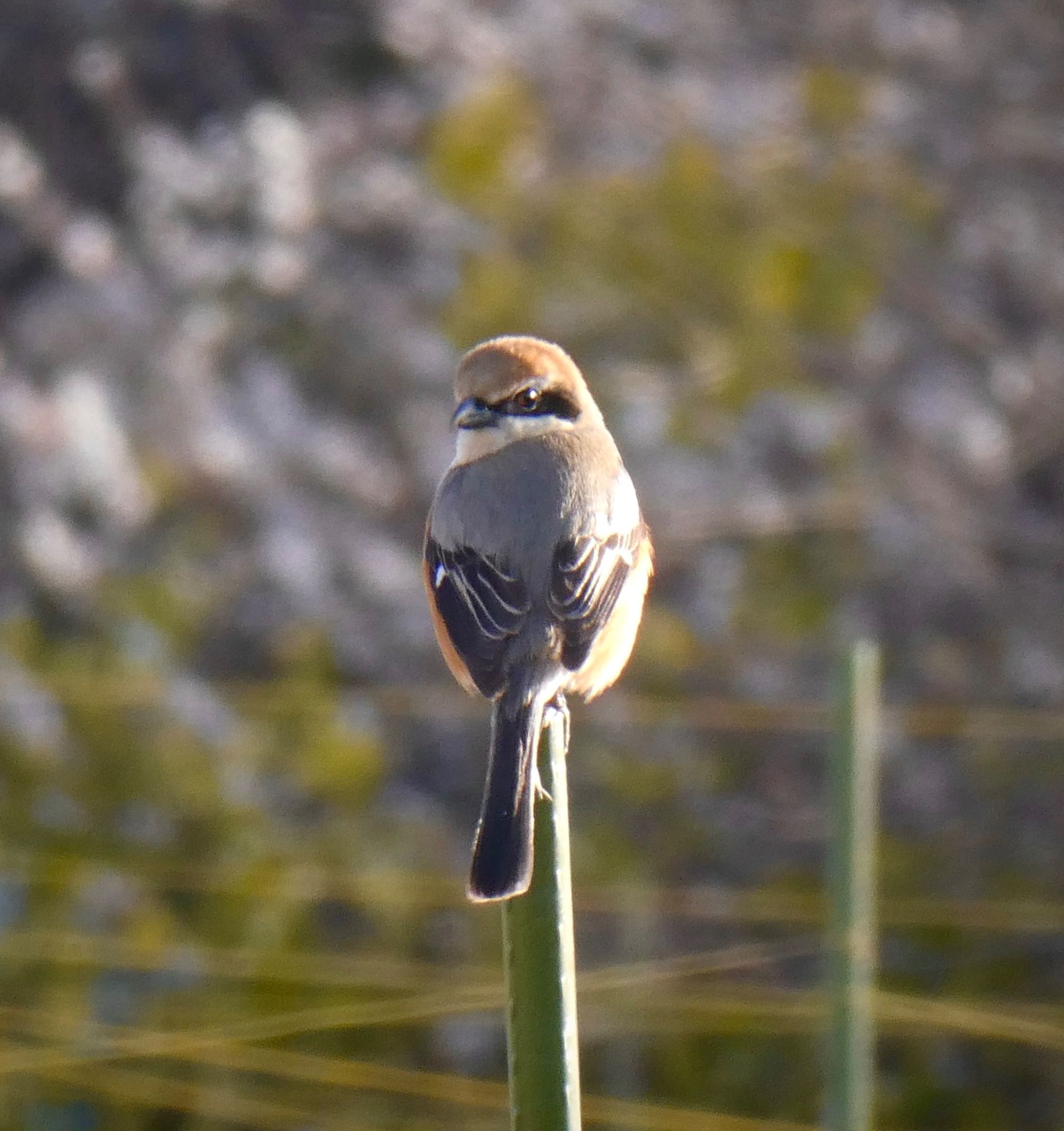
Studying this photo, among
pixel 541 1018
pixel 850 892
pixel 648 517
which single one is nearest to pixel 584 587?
pixel 850 892

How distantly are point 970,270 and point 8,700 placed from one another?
3023mm

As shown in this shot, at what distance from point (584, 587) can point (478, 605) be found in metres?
0.17

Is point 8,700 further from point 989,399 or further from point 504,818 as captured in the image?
point 504,818

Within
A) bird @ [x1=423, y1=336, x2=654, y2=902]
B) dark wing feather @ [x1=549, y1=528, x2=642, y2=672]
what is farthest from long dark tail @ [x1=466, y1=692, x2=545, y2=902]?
dark wing feather @ [x1=549, y1=528, x2=642, y2=672]

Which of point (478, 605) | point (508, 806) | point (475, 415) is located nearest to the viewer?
point (508, 806)

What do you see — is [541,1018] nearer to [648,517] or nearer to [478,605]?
[478,605]

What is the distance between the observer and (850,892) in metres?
2.59

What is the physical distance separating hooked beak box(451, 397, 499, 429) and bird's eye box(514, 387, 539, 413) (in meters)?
0.06

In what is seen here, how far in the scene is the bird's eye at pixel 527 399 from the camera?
3281mm

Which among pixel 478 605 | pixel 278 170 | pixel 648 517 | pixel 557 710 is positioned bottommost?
pixel 557 710

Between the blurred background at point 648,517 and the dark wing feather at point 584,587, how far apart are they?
1802mm

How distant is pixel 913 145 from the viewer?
558 centimetres

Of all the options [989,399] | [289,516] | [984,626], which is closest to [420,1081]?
[289,516]

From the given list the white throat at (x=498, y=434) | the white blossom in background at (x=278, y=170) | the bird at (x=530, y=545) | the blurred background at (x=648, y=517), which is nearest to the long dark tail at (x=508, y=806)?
the bird at (x=530, y=545)
